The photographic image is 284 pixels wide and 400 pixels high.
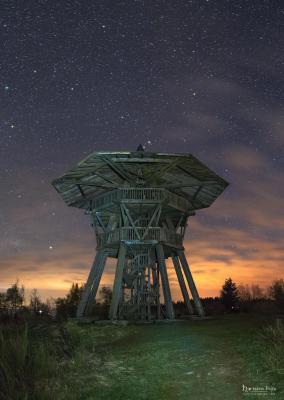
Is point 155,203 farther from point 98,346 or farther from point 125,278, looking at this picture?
point 98,346

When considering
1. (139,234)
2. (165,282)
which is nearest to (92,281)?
(139,234)

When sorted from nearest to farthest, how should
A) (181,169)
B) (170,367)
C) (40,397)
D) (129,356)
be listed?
(40,397)
(170,367)
(129,356)
(181,169)

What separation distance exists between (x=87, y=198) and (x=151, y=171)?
21.6 ft

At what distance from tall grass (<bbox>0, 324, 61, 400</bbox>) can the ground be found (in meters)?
0.40

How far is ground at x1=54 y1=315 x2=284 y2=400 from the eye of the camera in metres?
9.77

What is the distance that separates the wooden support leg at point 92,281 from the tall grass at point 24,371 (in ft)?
57.5

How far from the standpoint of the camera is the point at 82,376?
37.1 ft

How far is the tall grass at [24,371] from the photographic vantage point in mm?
9430

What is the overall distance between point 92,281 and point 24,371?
Answer: 20.1m

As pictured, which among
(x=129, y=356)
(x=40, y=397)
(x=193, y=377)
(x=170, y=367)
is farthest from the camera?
(x=129, y=356)

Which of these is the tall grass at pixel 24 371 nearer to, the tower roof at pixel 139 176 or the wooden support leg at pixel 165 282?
the tower roof at pixel 139 176

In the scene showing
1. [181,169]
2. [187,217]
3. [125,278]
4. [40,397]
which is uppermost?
[181,169]

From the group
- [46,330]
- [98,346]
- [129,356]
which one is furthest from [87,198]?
[129,356]

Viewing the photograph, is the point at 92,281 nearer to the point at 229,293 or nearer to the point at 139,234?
the point at 139,234
